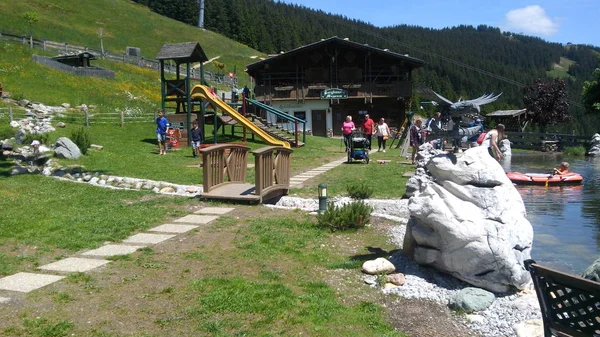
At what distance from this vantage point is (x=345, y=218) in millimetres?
8805

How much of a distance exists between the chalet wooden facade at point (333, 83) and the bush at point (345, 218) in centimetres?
3116

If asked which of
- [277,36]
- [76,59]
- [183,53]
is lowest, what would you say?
[183,53]

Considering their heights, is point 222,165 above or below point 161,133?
below

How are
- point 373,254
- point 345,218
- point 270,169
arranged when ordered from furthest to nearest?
point 270,169 < point 345,218 < point 373,254

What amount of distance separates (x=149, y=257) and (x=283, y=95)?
33788 millimetres

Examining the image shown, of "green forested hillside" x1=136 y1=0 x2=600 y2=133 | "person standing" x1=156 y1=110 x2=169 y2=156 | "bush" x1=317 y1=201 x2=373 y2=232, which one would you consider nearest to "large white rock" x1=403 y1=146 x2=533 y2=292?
"bush" x1=317 y1=201 x2=373 y2=232

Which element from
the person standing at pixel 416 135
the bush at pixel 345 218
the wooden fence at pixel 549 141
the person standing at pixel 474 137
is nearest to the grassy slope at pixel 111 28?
the wooden fence at pixel 549 141

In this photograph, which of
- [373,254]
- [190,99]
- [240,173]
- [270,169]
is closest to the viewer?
[373,254]

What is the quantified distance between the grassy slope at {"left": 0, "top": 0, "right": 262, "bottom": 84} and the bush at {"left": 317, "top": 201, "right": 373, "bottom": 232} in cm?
5712

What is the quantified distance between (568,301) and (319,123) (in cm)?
3740

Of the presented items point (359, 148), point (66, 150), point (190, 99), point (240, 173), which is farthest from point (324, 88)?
point (240, 173)

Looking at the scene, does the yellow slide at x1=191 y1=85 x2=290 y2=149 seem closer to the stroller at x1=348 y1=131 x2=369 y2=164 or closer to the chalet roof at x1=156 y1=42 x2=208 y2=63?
the chalet roof at x1=156 y1=42 x2=208 y2=63

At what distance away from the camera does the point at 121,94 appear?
33.5 metres

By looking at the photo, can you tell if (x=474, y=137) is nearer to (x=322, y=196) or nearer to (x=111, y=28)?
(x=322, y=196)
